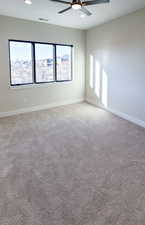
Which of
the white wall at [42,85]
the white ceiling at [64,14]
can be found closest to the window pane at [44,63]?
the white wall at [42,85]

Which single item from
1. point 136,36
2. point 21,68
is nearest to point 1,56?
point 21,68

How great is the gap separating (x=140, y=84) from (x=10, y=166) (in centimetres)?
332

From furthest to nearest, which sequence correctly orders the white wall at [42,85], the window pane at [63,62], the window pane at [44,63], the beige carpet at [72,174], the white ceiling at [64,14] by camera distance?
the window pane at [63,62] → the window pane at [44,63] → the white wall at [42,85] → the white ceiling at [64,14] → the beige carpet at [72,174]

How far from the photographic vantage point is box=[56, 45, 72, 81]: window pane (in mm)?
5629

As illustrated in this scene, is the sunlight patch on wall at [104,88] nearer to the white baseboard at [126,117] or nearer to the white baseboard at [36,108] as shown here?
the white baseboard at [126,117]

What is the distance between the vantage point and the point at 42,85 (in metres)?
5.34

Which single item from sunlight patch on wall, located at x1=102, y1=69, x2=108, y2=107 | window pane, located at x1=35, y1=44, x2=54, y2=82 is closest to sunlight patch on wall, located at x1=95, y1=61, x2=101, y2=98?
sunlight patch on wall, located at x1=102, y1=69, x2=108, y2=107

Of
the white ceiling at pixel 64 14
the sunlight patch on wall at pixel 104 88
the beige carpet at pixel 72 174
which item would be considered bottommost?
the beige carpet at pixel 72 174

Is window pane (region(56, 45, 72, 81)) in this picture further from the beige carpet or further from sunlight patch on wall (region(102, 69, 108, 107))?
the beige carpet

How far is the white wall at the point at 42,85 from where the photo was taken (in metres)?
4.53

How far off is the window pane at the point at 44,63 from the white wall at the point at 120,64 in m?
1.39

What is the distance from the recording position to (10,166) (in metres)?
2.48

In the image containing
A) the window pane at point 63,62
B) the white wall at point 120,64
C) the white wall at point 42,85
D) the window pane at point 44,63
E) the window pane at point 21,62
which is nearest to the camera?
the white wall at point 120,64

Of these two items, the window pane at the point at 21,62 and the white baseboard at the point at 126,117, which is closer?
the white baseboard at the point at 126,117
